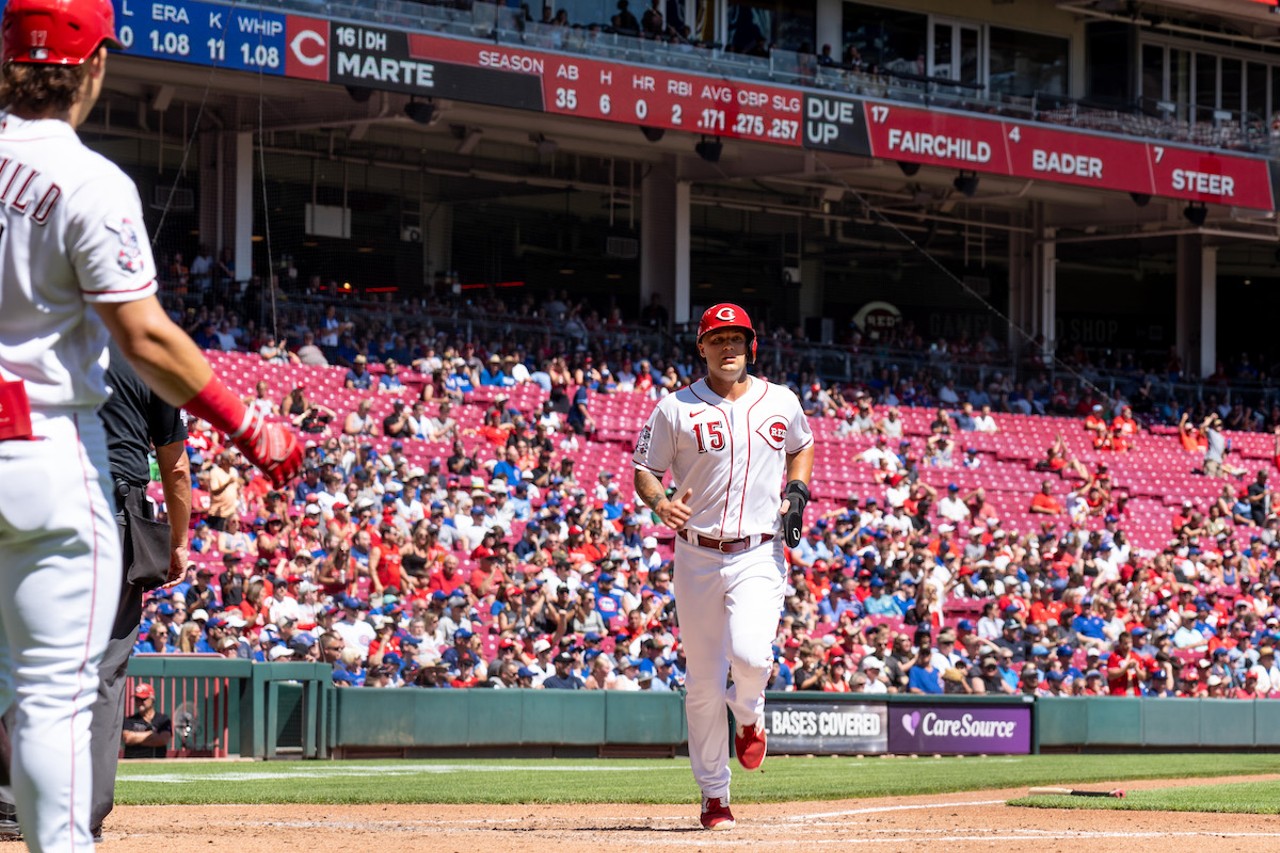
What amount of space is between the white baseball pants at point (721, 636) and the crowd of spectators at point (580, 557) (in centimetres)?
921

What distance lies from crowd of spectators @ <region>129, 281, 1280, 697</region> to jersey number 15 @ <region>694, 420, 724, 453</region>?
932 cm

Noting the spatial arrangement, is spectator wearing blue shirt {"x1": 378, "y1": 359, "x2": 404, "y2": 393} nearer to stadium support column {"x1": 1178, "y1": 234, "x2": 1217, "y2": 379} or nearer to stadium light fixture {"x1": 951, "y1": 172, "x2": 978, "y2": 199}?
stadium light fixture {"x1": 951, "y1": 172, "x2": 978, "y2": 199}

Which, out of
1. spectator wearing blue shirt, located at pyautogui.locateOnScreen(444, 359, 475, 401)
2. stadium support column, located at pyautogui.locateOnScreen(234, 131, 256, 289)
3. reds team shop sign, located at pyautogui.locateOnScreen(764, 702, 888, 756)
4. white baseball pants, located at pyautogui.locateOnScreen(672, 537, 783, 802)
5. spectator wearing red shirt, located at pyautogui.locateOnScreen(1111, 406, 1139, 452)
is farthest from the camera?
spectator wearing red shirt, located at pyautogui.locateOnScreen(1111, 406, 1139, 452)

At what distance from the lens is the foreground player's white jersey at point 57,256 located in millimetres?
3662

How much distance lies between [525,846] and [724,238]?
31.0 m

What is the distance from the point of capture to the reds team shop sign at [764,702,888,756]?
1795 cm

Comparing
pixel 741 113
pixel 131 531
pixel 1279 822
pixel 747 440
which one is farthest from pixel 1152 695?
pixel 131 531

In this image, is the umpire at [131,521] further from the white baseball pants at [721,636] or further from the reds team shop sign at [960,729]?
the reds team shop sign at [960,729]

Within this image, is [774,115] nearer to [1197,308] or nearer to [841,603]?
[841,603]

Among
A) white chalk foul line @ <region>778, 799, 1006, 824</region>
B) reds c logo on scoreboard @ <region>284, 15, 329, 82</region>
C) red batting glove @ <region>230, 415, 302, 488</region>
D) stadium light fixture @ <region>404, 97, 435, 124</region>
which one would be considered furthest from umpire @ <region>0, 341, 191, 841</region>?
stadium light fixture @ <region>404, 97, 435, 124</region>

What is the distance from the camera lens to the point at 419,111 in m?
27.4

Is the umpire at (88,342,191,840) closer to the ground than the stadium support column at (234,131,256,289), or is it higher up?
closer to the ground

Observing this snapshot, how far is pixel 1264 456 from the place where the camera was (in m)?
33.7

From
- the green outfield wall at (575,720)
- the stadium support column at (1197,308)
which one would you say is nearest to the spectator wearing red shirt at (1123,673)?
the green outfield wall at (575,720)
